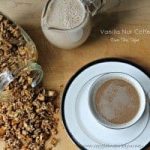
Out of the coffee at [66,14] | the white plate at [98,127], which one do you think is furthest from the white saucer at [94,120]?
the coffee at [66,14]

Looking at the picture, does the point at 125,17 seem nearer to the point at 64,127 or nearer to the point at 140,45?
the point at 140,45

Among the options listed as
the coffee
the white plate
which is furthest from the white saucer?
the coffee

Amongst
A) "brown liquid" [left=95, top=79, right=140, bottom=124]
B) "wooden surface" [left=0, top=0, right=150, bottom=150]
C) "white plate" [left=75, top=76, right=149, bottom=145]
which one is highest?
"wooden surface" [left=0, top=0, right=150, bottom=150]

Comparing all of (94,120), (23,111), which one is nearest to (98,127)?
(94,120)

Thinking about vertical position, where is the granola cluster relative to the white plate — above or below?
above

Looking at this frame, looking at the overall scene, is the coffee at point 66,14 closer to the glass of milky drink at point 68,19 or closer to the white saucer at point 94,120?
the glass of milky drink at point 68,19

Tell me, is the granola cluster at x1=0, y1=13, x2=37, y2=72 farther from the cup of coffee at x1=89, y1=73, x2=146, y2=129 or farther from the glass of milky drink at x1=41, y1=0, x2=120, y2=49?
the cup of coffee at x1=89, y1=73, x2=146, y2=129
